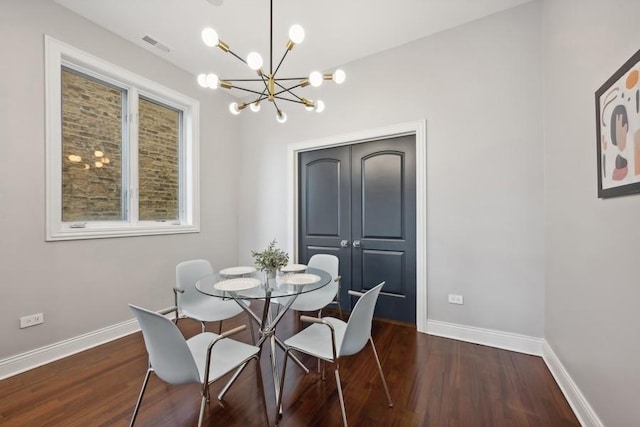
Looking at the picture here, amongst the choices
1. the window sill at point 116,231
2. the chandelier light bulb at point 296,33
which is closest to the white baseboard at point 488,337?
the chandelier light bulb at point 296,33

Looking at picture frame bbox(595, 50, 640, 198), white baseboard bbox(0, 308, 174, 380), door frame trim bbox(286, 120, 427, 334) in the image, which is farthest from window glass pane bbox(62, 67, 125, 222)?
picture frame bbox(595, 50, 640, 198)

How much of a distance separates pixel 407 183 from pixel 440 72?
120 centimetres

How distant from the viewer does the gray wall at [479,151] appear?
234 centimetres

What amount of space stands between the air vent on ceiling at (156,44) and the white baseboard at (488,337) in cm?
425

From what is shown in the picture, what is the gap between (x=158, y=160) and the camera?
3283 millimetres

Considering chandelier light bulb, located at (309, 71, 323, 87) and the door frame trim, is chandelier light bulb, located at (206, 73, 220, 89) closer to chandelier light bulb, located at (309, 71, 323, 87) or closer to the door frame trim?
chandelier light bulb, located at (309, 71, 323, 87)

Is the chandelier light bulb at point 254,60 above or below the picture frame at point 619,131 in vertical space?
above

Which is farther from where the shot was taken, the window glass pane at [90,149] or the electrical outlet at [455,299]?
the electrical outlet at [455,299]

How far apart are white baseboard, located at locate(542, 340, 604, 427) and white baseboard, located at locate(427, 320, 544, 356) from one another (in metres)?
0.12

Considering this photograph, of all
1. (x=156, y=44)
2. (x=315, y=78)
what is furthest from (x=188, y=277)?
(x=156, y=44)

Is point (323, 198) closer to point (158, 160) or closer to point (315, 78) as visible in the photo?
point (315, 78)

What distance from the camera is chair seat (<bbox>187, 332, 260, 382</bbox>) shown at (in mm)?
1384

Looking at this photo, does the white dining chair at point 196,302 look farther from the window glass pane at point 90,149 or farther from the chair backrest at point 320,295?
the window glass pane at point 90,149

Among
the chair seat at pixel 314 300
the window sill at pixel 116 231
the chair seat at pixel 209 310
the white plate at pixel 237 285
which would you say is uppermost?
the window sill at pixel 116 231
